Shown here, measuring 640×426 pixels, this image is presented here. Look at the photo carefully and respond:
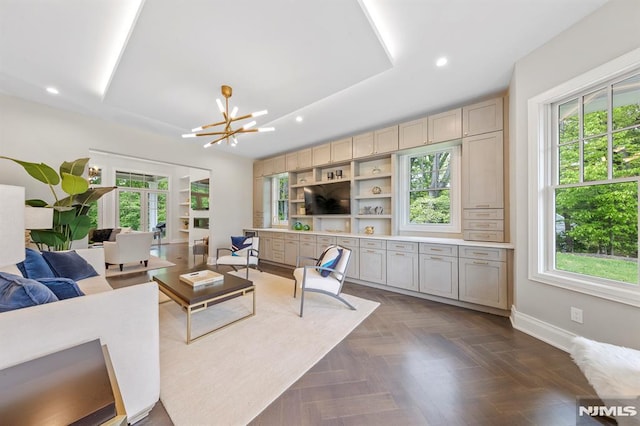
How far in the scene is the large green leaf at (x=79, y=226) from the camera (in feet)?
10.3

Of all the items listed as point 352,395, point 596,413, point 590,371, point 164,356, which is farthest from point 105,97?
point 596,413

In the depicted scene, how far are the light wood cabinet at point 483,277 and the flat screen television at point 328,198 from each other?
2182 millimetres

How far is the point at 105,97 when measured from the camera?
3045 millimetres

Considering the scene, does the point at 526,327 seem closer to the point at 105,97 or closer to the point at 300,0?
the point at 300,0

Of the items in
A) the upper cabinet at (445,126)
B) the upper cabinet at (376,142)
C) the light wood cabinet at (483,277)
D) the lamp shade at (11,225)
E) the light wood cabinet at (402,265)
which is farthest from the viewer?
the upper cabinet at (376,142)

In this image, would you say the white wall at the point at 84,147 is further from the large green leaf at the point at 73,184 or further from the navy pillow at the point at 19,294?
the navy pillow at the point at 19,294

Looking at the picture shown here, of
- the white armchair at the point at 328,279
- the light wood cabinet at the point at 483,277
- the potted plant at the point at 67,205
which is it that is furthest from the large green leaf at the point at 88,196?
the light wood cabinet at the point at 483,277

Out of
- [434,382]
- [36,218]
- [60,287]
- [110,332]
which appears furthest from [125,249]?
[434,382]

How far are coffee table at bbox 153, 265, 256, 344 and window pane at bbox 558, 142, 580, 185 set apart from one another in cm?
348

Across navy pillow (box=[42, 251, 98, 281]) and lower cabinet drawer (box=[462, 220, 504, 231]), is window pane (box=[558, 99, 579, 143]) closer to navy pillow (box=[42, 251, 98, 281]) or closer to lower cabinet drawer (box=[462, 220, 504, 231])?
lower cabinet drawer (box=[462, 220, 504, 231])

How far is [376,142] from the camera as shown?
407 cm

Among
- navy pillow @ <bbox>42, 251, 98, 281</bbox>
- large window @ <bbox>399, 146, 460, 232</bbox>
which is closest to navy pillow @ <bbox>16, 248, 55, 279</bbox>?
navy pillow @ <bbox>42, 251, 98, 281</bbox>

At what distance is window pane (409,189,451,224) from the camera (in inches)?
146

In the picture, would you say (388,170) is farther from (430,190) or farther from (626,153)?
(626,153)
